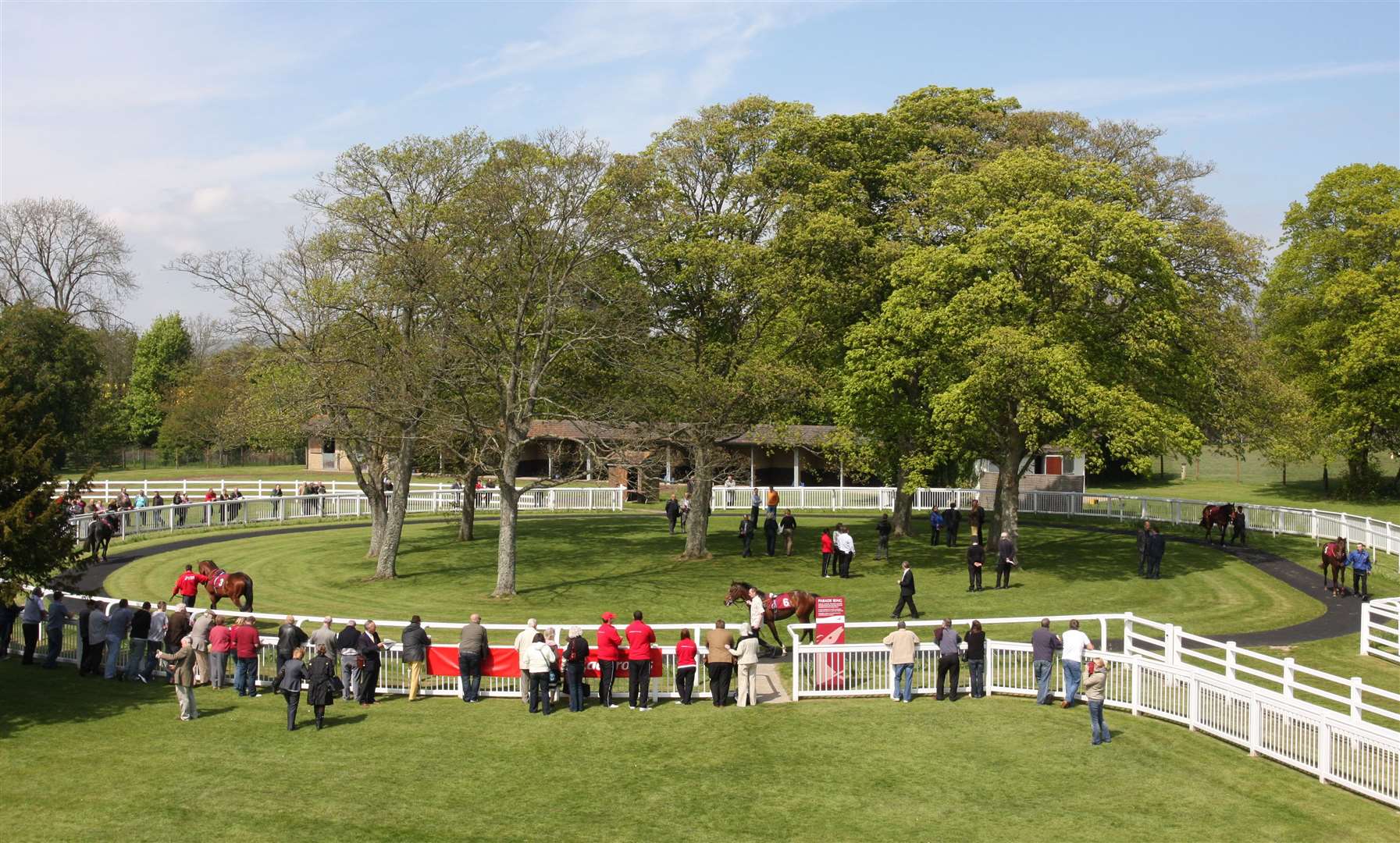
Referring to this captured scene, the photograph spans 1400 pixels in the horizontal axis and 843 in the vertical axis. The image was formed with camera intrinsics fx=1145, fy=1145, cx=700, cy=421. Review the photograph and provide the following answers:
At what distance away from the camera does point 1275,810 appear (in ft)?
45.0

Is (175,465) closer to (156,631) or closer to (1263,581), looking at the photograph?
(156,631)

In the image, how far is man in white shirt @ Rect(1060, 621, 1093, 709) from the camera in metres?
17.8

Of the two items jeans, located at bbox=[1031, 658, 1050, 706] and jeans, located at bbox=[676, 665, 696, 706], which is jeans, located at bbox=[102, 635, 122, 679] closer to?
jeans, located at bbox=[676, 665, 696, 706]

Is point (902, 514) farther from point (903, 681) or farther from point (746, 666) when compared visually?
point (746, 666)

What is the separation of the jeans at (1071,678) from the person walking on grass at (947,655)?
1683mm

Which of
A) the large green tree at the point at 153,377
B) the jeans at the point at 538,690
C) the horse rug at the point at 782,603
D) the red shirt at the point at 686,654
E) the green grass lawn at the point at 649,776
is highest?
the large green tree at the point at 153,377

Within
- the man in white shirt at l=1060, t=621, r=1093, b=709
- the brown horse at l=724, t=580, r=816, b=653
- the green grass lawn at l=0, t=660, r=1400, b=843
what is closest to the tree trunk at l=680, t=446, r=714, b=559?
the brown horse at l=724, t=580, r=816, b=653

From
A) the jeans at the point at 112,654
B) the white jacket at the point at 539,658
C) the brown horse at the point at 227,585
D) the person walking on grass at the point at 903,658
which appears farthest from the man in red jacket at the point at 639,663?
the brown horse at the point at 227,585

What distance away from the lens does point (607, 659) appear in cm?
1866

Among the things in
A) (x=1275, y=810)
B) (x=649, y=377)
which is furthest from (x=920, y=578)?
(x=1275, y=810)

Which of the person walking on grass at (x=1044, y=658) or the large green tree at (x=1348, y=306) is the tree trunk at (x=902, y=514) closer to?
the large green tree at (x=1348, y=306)

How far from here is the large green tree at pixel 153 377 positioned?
280 feet

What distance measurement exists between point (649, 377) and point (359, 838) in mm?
21620

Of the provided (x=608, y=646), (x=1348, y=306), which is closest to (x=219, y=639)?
(x=608, y=646)
